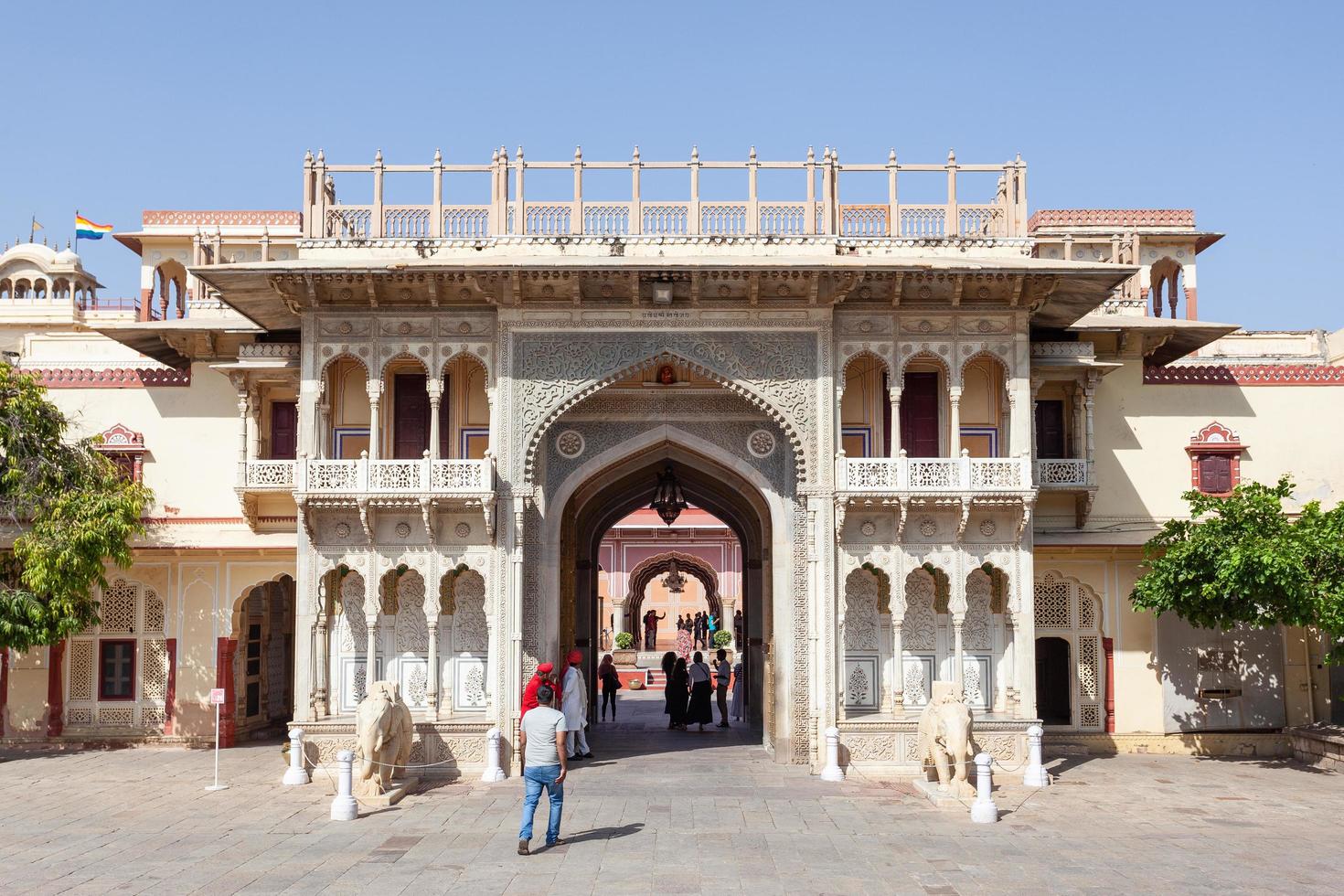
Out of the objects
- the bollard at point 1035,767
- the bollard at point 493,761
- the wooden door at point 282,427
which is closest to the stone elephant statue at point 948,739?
the bollard at point 1035,767

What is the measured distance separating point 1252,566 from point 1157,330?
4.31 m

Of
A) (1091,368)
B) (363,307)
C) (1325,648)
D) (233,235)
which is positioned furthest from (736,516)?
(233,235)

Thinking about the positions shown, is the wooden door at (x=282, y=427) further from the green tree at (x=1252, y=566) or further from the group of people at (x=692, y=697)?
the green tree at (x=1252, y=566)

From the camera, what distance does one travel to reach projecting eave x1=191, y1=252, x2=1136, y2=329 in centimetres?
1639

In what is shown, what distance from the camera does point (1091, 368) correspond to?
19172 millimetres

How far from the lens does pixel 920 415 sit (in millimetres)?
18734

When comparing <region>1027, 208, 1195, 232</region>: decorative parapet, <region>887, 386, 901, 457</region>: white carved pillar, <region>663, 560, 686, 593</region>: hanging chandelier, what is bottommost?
<region>663, 560, 686, 593</region>: hanging chandelier

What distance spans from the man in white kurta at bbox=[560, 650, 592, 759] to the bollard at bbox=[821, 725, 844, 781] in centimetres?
381

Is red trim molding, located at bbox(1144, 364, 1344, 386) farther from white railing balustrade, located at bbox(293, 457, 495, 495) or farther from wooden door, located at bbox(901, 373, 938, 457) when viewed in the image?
white railing balustrade, located at bbox(293, 457, 495, 495)

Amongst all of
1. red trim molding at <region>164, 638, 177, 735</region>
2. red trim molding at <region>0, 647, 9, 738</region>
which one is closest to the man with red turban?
red trim molding at <region>164, 638, 177, 735</region>

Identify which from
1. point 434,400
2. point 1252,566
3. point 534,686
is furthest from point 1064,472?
point 434,400

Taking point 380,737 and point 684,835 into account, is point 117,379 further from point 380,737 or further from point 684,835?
point 684,835

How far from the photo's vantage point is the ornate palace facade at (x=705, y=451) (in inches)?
668

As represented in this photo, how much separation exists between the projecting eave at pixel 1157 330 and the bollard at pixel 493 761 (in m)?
10.4
